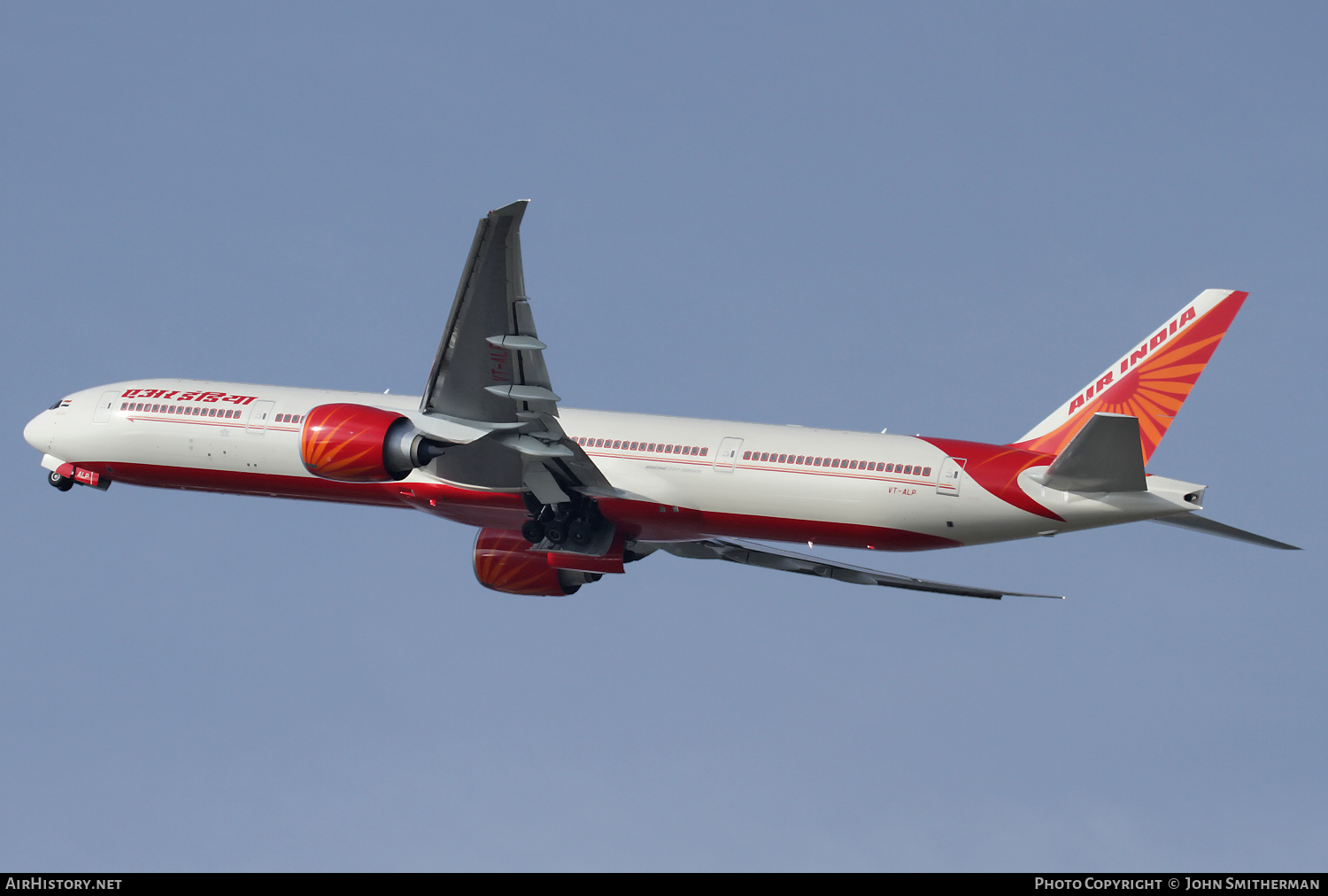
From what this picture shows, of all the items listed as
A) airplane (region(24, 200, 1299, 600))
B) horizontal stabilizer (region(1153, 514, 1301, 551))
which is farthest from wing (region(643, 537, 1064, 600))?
horizontal stabilizer (region(1153, 514, 1301, 551))

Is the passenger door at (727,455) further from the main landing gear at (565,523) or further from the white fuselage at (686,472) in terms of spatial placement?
the main landing gear at (565,523)

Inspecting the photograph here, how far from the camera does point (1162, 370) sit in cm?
3912

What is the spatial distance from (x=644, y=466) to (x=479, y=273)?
9.16 metres

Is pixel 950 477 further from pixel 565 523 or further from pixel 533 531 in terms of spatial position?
pixel 533 531

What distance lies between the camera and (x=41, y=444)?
153 feet

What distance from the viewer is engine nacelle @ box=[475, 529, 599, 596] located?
4569 centimetres

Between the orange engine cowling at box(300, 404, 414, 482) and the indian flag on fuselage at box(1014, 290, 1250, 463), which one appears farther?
the indian flag on fuselage at box(1014, 290, 1250, 463)

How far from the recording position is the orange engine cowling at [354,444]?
3731 centimetres

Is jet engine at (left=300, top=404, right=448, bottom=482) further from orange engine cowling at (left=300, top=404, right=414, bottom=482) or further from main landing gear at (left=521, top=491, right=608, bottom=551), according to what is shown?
main landing gear at (left=521, top=491, right=608, bottom=551)

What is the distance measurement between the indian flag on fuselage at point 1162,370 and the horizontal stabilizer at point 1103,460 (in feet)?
8.78

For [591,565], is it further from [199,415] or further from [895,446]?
[199,415]

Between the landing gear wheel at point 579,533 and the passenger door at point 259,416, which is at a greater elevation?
the passenger door at point 259,416

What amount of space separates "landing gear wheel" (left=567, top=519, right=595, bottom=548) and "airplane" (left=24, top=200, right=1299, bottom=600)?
0.05 metres

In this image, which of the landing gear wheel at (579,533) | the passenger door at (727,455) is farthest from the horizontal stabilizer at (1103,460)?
the landing gear wheel at (579,533)
